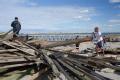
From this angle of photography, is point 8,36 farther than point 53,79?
Yes

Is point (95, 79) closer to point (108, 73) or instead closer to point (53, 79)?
point (53, 79)

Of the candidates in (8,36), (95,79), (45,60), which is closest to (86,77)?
(95,79)

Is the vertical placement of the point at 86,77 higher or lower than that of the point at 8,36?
lower

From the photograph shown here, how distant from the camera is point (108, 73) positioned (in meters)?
12.6

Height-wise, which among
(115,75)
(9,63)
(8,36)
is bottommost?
(115,75)

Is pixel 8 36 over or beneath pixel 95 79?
over

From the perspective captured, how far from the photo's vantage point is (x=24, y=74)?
11.0 metres

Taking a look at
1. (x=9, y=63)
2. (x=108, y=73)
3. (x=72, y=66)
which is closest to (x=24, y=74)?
(x=9, y=63)

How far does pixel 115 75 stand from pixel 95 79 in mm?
3414

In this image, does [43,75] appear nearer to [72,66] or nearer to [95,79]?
[72,66]

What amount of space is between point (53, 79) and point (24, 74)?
1.34 meters

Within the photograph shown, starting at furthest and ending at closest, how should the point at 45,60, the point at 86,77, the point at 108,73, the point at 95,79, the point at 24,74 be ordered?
the point at 108,73 < the point at 45,60 < the point at 24,74 < the point at 86,77 < the point at 95,79

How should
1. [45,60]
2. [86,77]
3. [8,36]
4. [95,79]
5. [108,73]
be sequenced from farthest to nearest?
[8,36] → [108,73] → [45,60] → [86,77] → [95,79]

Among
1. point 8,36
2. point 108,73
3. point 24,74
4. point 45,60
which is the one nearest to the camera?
point 24,74
